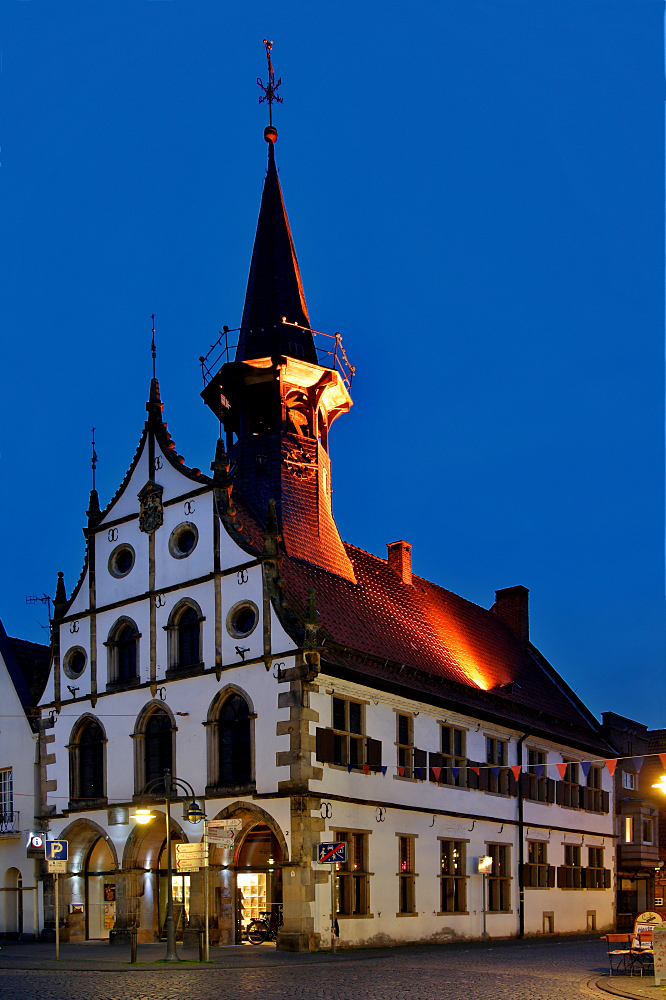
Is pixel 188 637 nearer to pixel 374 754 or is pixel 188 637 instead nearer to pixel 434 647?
pixel 374 754

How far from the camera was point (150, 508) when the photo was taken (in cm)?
3341

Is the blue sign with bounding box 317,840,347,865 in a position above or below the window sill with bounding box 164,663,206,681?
below

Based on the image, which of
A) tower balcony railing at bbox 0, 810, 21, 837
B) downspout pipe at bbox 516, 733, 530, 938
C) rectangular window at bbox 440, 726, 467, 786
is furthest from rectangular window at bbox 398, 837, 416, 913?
tower balcony railing at bbox 0, 810, 21, 837

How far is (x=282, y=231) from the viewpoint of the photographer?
134ft

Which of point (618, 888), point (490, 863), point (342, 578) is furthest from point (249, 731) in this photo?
point (618, 888)

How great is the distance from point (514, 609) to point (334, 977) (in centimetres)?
3124

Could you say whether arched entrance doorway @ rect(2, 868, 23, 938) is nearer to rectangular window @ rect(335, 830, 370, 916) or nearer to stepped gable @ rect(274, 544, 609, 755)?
rectangular window @ rect(335, 830, 370, 916)

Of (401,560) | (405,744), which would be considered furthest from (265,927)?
(401,560)

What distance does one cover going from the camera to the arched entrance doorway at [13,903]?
3497cm

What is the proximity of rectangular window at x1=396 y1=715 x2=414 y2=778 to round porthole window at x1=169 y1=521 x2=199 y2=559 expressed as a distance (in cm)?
731

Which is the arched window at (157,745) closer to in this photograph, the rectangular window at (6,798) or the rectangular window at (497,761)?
the rectangular window at (6,798)

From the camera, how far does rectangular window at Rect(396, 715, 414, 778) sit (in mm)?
31856

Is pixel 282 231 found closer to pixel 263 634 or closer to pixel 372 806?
pixel 263 634

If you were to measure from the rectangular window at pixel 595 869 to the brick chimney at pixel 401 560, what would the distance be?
12.9 metres
